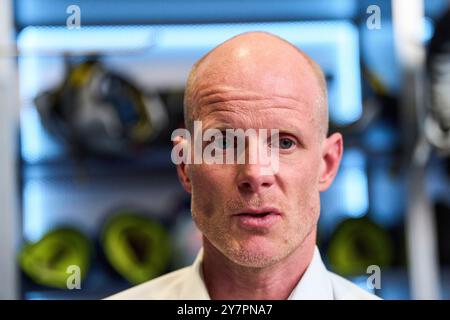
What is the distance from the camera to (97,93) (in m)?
1.72

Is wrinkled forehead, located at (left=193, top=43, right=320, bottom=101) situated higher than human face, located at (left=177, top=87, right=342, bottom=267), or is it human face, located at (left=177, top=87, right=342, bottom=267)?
wrinkled forehead, located at (left=193, top=43, right=320, bottom=101)

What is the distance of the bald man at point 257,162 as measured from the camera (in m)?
1.13

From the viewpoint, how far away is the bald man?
1130 millimetres

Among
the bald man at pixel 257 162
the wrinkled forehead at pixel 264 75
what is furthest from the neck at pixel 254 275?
the wrinkled forehead at pixel 264 75

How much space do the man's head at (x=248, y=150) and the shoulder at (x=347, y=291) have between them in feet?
0.52

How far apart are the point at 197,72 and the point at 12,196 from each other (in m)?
0.60

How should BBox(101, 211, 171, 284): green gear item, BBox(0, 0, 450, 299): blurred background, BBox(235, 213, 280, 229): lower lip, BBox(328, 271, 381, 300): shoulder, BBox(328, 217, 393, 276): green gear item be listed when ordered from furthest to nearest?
BBox(101, 211, 171, 284): green gear item, BBox(328, 217, 393, 276): green gear item, BBox(0, 0, 450, 299): blurred background, BBox(328, 271, 381, 300): shoulder, BBox(235, 213, 280, 229): lower lip

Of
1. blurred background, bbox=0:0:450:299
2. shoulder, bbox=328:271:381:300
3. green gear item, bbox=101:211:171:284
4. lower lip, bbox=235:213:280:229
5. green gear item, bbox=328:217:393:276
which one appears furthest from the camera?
green gear item, bbox=101:211:171:284

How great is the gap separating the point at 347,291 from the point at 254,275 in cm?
18

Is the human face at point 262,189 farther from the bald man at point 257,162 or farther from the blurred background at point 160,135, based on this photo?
the blurred background at point 160,135

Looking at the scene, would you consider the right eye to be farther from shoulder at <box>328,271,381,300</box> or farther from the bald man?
shoulder at <box>328,271,381,300</box>


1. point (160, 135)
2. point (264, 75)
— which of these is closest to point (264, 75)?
point (264, 75)

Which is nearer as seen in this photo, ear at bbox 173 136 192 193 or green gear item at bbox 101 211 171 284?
ear at bbox 173 136 192 193

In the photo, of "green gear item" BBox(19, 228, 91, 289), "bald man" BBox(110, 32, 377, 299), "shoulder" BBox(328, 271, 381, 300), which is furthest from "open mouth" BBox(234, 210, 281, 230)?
"green gear item" BBox(19, 228, 91, 289)
